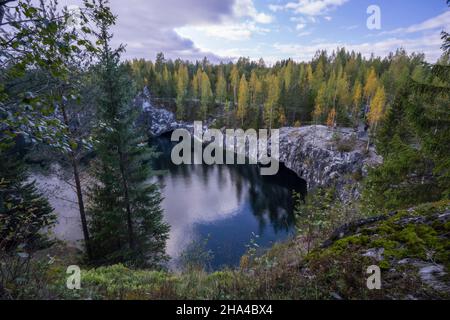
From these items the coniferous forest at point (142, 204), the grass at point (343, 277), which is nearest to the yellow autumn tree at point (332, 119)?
the coniferous forest at point (142, 204)

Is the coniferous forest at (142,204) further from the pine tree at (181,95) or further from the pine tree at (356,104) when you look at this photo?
the pine tree at (181,95)

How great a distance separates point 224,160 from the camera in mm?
40375

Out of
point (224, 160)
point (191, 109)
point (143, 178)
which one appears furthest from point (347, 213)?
point (191, 109)

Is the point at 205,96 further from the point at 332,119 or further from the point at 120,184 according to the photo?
the point at 120,184

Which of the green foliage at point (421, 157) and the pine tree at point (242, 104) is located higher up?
the pine tree at point (242, 104)

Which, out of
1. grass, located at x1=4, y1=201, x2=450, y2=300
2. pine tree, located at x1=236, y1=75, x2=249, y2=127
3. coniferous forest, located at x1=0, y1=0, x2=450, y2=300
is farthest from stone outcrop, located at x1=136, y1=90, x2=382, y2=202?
grass, located at x1=4, y1=201, x2=450, y2=300

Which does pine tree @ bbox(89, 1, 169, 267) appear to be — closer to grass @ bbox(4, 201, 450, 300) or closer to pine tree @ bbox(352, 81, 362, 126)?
grass @ bbox(4, 201, 450, 300)

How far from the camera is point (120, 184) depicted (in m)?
9.97

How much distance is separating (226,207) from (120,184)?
14656mm

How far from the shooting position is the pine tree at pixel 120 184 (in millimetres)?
9180

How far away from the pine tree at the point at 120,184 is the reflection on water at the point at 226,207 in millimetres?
1567

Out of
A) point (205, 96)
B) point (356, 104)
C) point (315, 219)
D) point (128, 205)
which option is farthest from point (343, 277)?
point (205, 96)
